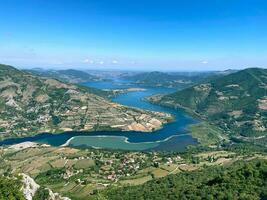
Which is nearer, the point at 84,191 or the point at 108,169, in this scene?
the point at 84,191

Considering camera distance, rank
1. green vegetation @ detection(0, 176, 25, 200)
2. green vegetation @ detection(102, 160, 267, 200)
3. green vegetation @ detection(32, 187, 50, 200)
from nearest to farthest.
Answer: green vegetation @ detection(0, 176, 25, 200) < green vegetation @ detection(102, 160, 267, 200) < green vegetation @ detection(32, 187, 50, 200)

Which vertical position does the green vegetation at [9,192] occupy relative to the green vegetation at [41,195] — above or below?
above

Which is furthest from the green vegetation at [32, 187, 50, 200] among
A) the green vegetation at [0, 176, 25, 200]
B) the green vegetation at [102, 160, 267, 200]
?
the green vegetation at [102, 160, 267, 200]

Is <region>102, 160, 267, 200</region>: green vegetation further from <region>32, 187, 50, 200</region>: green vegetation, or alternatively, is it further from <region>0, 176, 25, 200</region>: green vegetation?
<region>0, 176, 25, 200</region>: green vegetation

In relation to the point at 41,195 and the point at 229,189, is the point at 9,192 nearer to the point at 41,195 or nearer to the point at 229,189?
the point at 41,195

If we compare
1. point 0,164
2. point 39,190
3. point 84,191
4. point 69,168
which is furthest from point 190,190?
point 0,164

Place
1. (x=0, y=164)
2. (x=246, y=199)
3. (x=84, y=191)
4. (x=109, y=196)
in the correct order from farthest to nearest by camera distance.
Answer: (x=0, y=164) < (x=84, y=191) < (x=109, y=196) < (x=246, y=199)

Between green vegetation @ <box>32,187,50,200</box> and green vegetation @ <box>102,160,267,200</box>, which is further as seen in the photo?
green vegetation @ <box>32,187,50,200</box>

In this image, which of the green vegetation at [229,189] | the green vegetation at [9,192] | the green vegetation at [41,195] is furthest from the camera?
the green vegetation at [41,195]

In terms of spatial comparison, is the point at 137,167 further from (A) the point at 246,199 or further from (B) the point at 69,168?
(A) the point at 246,199

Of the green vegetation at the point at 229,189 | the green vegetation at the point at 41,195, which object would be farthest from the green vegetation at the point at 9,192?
the green vegetation at the point at 229,189

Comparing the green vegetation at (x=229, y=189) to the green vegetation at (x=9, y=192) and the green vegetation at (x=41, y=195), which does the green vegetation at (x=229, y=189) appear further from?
the green vegetation at (x=9, y=192)
